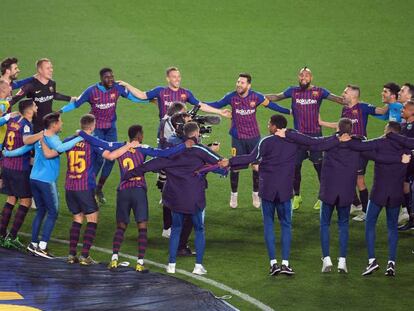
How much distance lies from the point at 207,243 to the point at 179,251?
0.60 metres

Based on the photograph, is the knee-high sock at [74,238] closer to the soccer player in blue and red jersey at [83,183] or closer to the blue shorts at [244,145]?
the soccer player in blue and red jersey at [83,183]

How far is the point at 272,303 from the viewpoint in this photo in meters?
11.5

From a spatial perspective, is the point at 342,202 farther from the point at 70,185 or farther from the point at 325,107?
the point at 325,107

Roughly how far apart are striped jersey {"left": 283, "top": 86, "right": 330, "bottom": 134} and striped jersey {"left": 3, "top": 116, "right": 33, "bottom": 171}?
3.98 meters

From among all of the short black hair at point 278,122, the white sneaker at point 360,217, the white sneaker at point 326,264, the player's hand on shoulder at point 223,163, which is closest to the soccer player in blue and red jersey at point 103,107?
the player's hand on shoulder at point 223,163

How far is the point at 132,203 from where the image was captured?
12.4 metres

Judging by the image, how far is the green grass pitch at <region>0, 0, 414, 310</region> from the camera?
14945 millimetres

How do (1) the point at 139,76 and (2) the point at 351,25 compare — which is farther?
(2) the point at 351,25

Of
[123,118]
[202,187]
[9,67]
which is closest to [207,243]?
[202,187]

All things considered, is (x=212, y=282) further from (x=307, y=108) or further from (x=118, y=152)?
(x=307, y=108)

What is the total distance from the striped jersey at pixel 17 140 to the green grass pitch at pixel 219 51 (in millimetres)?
1248

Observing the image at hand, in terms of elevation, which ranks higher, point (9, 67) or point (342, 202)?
point (9, 67)

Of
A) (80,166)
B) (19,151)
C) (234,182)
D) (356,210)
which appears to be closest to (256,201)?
(234,182)

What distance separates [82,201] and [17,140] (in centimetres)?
139
